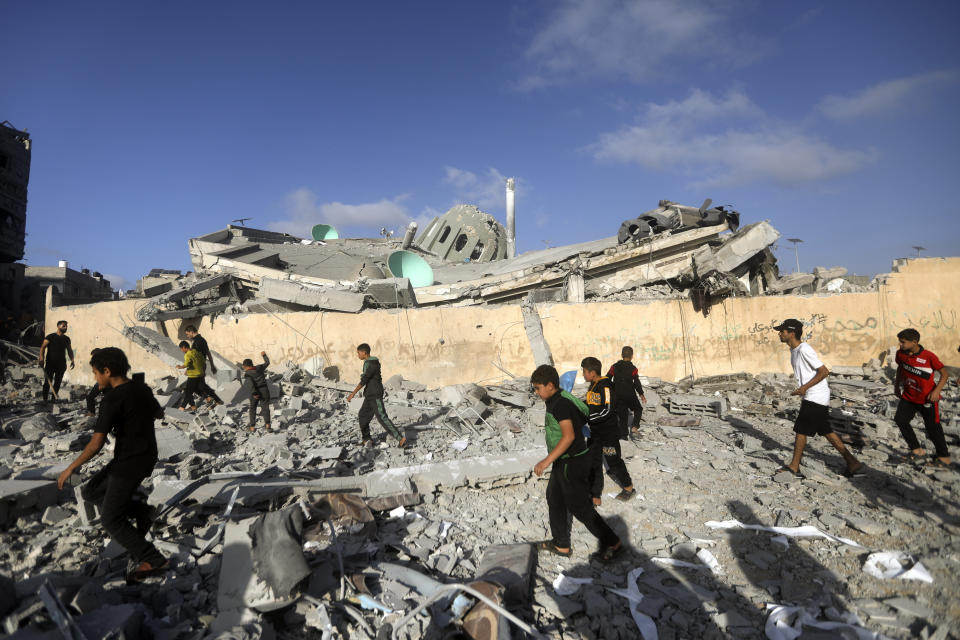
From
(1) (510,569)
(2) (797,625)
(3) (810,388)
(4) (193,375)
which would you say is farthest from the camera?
(4) (193,375)

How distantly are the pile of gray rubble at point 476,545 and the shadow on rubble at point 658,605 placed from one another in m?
0.01

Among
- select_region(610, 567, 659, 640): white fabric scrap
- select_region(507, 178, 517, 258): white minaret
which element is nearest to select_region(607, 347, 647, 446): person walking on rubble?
select_region(610, 567, 659, 640): white fabric scrap

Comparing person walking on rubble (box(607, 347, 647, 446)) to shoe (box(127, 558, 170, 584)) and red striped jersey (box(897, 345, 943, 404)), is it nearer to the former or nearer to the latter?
red striped jersey (box(897, 345, 943, 404))

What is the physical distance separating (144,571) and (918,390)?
24.9ft

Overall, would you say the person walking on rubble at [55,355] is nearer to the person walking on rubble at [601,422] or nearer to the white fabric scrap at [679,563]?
the person walking on rubble at [601,422]

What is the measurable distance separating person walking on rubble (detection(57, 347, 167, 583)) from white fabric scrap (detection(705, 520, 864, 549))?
4.58 m

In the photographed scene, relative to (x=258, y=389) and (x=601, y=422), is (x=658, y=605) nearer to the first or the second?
(x=601, y=422)

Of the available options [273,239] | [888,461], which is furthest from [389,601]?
[273,239]

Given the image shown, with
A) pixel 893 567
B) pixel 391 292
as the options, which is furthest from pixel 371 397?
pixel 391 292

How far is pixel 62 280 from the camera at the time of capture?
30594 millimetres

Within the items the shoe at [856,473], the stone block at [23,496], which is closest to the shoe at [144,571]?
the stone block at [23,496]

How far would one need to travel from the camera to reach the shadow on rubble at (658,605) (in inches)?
112

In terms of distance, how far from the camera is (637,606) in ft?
10.1

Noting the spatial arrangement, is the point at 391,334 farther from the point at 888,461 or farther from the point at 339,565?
the point at 888,461
